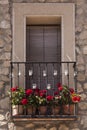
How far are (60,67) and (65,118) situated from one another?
1062 mm

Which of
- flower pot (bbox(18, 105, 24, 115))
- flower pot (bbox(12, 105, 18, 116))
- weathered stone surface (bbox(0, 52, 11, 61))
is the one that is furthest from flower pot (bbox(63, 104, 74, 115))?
weathered stone surface (bbox(0, 52, 11, 61))

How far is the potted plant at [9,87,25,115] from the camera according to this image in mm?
9117

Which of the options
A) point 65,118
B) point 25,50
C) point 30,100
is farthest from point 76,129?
point 25,50

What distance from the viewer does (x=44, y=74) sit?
948 cm

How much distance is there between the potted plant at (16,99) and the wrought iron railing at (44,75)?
117 mm

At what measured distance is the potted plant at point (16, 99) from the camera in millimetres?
9117

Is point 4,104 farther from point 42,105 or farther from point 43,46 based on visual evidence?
point 43,46

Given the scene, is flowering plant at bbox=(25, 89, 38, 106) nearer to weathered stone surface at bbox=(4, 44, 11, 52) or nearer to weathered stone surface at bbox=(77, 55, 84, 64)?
weathered stone surface at bbox=(4, 44, 11, 52)

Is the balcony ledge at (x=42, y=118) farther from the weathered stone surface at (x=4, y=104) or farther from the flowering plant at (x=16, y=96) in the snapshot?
the weathered stone surface at (x=4, y=104)

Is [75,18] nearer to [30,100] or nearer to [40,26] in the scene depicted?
[40,26]

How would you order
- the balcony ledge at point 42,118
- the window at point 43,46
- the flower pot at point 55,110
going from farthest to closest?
the window at point 43,46 < the flower pot at point 55,110 < the balcony ledge at point 42,118

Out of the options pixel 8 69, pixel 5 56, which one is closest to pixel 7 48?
pixel 5 56

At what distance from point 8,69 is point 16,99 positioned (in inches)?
26.6

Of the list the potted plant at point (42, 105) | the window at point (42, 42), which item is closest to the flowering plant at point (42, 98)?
the potted plant at point (42, 105)
